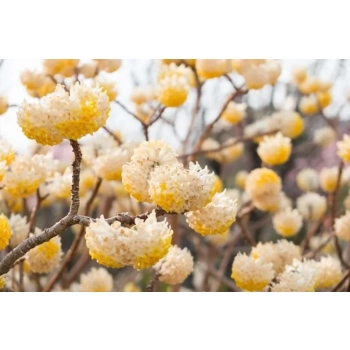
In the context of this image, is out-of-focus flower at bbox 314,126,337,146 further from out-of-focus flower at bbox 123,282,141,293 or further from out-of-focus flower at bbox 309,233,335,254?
out-of-focus flower at bbox 123,282,141,293

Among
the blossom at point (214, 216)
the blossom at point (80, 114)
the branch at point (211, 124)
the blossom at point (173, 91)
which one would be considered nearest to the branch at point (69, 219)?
the blossom at point (80, 114)

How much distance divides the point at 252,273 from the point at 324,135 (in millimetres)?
391

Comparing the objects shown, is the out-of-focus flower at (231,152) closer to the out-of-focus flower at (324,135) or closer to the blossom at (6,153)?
the out-of-focus flower at (324,135)

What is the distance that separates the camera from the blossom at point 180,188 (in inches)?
22.8

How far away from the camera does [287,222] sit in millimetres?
1046

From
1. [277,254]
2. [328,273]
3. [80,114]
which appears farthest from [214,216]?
[328,273]

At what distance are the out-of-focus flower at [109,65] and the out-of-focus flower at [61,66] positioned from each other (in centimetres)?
4

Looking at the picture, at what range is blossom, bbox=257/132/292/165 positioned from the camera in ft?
3.20

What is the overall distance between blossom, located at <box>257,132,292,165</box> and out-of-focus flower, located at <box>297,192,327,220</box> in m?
0.16

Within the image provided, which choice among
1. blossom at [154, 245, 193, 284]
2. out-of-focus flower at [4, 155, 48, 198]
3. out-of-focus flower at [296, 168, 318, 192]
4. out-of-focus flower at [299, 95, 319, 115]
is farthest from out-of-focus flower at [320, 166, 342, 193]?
out-of-focus flower at [4, 155, 48, 198]

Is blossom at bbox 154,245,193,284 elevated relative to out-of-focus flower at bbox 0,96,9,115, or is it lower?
lower
